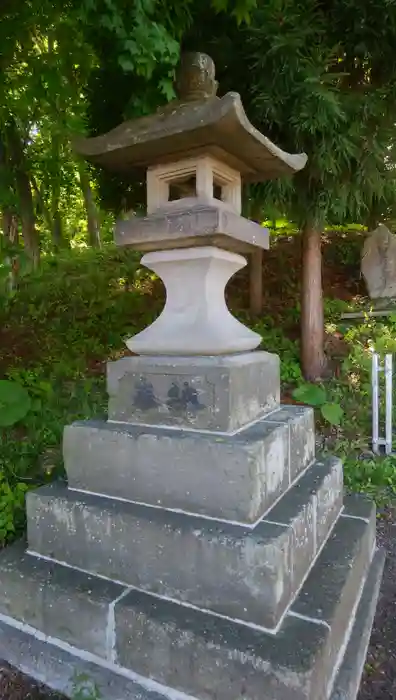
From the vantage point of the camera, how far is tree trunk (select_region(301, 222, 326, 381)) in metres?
4.96

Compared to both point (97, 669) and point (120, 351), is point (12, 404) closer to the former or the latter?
point (97, 669)

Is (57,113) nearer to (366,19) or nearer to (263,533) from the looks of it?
(366,19)

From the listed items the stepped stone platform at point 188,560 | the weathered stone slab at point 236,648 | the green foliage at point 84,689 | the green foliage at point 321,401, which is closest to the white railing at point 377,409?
the green foliage at point 321,401

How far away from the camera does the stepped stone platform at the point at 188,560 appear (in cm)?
165

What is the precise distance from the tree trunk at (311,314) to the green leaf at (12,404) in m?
3.03

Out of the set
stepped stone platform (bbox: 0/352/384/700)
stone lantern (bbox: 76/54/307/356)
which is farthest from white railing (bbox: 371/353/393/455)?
stone lantern (bbox: 76/54/307/356)

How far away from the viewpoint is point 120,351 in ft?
17.8

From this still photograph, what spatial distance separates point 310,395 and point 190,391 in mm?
2712

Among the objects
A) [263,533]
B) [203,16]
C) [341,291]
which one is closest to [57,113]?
[203,16]

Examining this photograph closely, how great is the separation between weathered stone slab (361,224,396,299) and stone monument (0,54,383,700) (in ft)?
14.4

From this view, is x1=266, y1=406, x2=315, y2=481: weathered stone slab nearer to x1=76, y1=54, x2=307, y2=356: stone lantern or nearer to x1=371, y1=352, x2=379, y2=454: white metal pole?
x1=76, y1=54, x2=307, y2=356: stone lantern

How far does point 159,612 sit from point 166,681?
0.80 ft

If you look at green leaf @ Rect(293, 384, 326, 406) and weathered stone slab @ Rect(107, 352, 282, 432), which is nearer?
weathered stone slab @ Rect(107, 352, 282, 432)

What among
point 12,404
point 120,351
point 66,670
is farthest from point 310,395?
point 66,670
